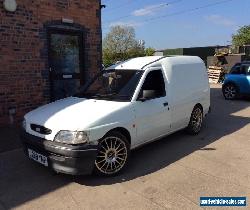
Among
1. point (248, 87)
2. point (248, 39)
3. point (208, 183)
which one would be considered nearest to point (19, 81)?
point (208, 183)

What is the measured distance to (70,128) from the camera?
471 centimetres

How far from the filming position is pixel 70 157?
4.67 m

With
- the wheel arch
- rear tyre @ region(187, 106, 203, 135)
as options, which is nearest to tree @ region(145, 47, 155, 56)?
rear tyre @ region(187, 106, 203, 135)

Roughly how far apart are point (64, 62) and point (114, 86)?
3.91 meters

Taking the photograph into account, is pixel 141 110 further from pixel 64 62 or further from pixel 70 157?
pixel 64 62

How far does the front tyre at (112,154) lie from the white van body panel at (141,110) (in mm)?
176

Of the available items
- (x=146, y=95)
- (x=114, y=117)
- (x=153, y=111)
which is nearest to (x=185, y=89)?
(x=153, y=111)

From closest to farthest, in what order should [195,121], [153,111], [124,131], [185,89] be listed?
[124,131], [153,111], [185,89], [195,121]

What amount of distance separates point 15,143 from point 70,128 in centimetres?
273

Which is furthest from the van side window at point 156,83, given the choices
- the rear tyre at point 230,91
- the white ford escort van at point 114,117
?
the rear tyre at point 230,91

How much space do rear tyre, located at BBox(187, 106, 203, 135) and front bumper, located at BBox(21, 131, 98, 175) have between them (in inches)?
131

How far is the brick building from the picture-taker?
26.6 feet

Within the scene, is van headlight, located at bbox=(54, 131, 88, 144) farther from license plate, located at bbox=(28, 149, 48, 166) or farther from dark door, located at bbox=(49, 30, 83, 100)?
dark door, located at bbox=(49, 30, 83, 100)

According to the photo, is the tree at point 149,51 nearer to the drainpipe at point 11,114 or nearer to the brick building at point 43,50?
the brick building at point 43,50
